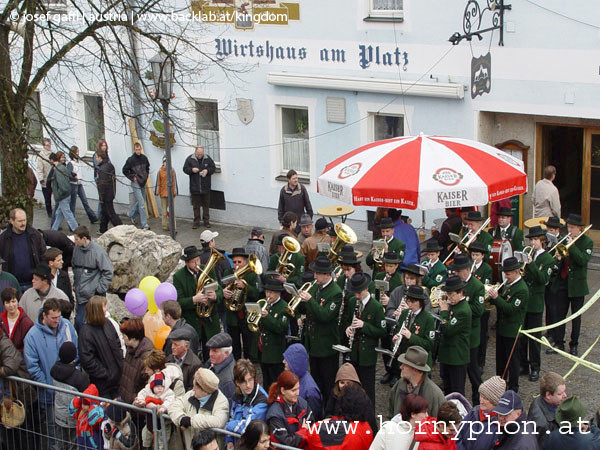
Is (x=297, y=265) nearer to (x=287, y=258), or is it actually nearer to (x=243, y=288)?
(x=287, y=258)

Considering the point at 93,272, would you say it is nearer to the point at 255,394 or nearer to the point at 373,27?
the point at 255,394

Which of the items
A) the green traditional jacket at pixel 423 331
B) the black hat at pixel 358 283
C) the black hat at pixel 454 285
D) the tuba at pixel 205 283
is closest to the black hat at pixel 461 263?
the black hat at pixel 454 285

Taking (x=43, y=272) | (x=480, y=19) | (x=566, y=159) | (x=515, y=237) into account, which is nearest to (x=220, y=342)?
(x=43, y=272)

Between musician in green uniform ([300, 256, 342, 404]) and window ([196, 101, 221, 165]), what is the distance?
9122 millimetres

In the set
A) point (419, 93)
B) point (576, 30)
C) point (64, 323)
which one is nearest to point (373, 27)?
point (419, 93)

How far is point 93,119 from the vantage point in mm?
21500

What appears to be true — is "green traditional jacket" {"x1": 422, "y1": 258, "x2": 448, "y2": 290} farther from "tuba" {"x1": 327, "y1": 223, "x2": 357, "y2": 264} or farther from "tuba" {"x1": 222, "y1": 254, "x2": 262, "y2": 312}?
"tuba" {"x1": 222, "y1": 254, "x2": 262, "y2": 312}

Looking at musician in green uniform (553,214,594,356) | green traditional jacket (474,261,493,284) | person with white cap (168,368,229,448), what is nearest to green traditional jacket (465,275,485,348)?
green traditional jacket (474,261,493,284)

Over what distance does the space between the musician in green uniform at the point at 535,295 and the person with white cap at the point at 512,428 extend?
3669 millimetres

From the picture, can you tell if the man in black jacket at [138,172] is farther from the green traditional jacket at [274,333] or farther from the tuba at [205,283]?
the green traditional jacket at [274,333]

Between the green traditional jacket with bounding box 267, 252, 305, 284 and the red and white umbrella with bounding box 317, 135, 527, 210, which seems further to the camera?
the green traditional jacket with bounding box 267, 252, 305, 284

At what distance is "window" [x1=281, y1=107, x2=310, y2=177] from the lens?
18.1m

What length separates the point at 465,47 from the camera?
15539 mm

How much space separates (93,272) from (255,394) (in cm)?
471
